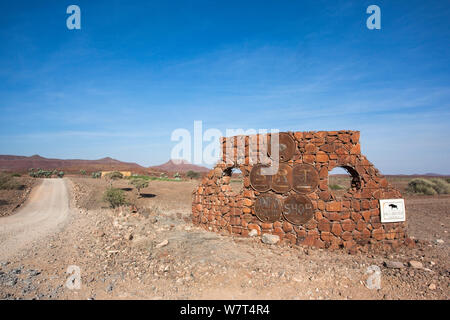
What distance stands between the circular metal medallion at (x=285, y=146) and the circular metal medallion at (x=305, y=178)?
38 centimetres

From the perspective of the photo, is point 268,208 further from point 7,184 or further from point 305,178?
point 7,184

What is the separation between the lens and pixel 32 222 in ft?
39.4

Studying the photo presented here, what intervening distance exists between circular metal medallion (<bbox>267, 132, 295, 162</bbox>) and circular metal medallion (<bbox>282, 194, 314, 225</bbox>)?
111 centimetres

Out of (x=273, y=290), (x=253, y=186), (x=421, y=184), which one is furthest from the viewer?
(x=421, y=184)

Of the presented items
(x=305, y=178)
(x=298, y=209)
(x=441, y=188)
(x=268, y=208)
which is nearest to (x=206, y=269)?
(x=268, y=208)

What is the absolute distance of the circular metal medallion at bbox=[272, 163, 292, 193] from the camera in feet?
25.4

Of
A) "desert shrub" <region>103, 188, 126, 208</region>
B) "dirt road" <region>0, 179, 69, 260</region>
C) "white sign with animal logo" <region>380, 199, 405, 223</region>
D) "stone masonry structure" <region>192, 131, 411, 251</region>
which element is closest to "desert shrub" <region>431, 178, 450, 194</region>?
"stone masonry structure" <region>192, 131, 411, 251</region>

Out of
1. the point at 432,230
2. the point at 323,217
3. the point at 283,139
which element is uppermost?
the point at 283,139

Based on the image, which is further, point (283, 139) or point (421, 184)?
point (421, 184)

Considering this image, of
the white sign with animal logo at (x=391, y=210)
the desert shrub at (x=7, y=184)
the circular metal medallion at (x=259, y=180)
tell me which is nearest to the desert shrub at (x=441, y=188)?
the white sign with animal logo at (x=391, y=210)
